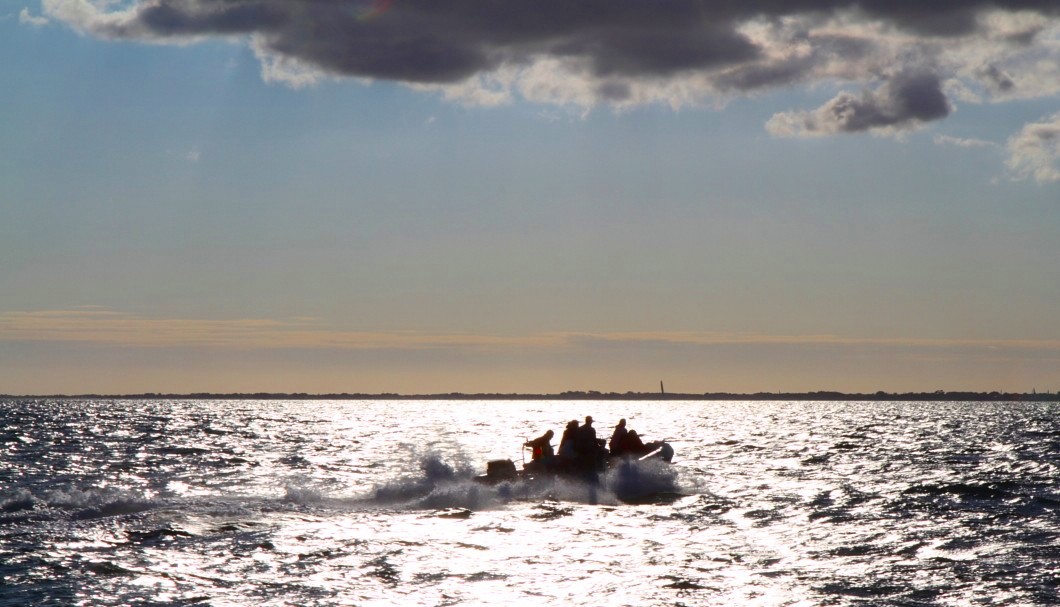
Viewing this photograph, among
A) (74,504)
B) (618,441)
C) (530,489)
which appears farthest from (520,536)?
(618,441)

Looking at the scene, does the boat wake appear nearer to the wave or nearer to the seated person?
the seated person

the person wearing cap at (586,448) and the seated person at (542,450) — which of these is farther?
the seated person at (542,450)

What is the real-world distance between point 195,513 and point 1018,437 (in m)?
58.2

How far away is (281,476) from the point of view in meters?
36.8

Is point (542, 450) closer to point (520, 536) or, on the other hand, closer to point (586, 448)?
point (586, 448)

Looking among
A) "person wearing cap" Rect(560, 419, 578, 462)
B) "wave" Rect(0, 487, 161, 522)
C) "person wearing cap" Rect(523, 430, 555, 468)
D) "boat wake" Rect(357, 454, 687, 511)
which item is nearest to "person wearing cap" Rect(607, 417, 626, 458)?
"boat wake" Rect(357, 454, 687, 511)

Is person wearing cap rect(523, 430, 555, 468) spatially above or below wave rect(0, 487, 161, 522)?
above

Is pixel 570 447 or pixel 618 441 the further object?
pixel 618 441

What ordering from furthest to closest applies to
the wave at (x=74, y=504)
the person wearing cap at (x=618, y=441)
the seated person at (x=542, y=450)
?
the person wearing cap at (x=618, y=441) → the seated person at (x=542, y=450) → the wave at (x=74, y=504)

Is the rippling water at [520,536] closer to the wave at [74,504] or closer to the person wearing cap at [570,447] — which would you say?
the wave at [74,504]

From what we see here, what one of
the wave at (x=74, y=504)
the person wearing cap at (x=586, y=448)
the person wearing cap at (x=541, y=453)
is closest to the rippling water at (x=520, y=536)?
the wave at (x=74, y=504)

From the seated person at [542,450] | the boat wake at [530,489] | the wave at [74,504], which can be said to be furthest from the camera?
the seated person at [542,450]

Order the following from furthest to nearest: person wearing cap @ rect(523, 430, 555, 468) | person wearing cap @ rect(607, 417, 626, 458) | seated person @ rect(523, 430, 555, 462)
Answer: person wearing cap @ rect(607, 417, 626, 458), seated person @ rect(523, 430, 555, 462), person wearing cap @ rect(523, 430, 555, 468)

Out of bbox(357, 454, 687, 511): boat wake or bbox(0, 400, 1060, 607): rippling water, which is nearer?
bbox(0, 400, 1060, 607): rippling water
